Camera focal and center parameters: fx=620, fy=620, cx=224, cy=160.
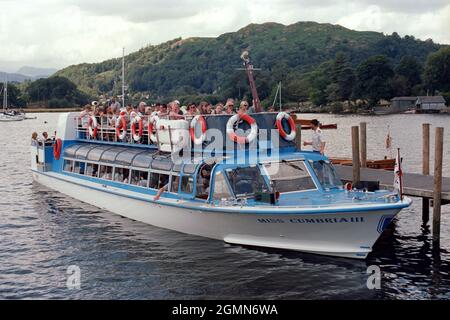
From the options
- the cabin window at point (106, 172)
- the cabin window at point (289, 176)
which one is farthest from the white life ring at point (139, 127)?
the cabin window at point (289, 176)

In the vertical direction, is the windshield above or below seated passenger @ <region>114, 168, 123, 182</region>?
above

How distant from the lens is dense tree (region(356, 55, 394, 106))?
582ft

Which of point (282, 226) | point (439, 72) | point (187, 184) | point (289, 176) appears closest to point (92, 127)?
point (187, 184)

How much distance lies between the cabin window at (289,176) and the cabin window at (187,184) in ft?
9.40

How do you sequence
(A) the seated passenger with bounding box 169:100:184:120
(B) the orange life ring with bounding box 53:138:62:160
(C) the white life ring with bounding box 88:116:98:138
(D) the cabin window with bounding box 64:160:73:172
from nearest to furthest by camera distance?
(A) the seated passenger with bounding box 169:100:184:120 < (C) the white life ring with bounding box 88:116:98:138 < (D) the cabin window with bounding box 64:160:73:172 < (B) the orange life ring with bounding box 53:138:62:160

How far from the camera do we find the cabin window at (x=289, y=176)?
2145 centimetres

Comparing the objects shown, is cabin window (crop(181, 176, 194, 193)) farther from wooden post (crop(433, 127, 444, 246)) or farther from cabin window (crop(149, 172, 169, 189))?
wooden post (crop(433, 127, 444, 246))

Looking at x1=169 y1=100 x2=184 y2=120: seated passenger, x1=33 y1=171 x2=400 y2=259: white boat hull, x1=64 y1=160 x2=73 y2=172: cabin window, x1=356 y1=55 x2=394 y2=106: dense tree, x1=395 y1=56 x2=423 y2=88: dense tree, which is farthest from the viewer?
x1=395 y1=56 x2=423 y2=88: dense tree

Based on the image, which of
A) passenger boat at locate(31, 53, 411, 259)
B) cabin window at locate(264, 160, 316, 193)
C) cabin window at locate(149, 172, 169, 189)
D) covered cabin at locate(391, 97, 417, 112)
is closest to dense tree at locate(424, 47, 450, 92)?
covered cabin at locate(391, 97, 417, 112)

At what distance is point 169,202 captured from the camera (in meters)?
23.0

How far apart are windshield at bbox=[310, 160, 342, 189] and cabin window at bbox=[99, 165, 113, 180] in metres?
10.7

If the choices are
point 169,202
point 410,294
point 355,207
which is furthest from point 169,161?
point 410,294

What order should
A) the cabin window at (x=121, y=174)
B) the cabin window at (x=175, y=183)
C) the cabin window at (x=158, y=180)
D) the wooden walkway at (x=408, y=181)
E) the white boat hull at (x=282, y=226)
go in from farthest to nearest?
the cabin window at (x=121, y=174) < the cabin window at (x=158, y=180) < the cabin window at (x=175, y=183) < the wooden walkway at (x=408, y=181) < the white boat hull at (x=282, y=226)

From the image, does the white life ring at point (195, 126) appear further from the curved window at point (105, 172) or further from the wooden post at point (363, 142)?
the wooden post at point (363, 142)
